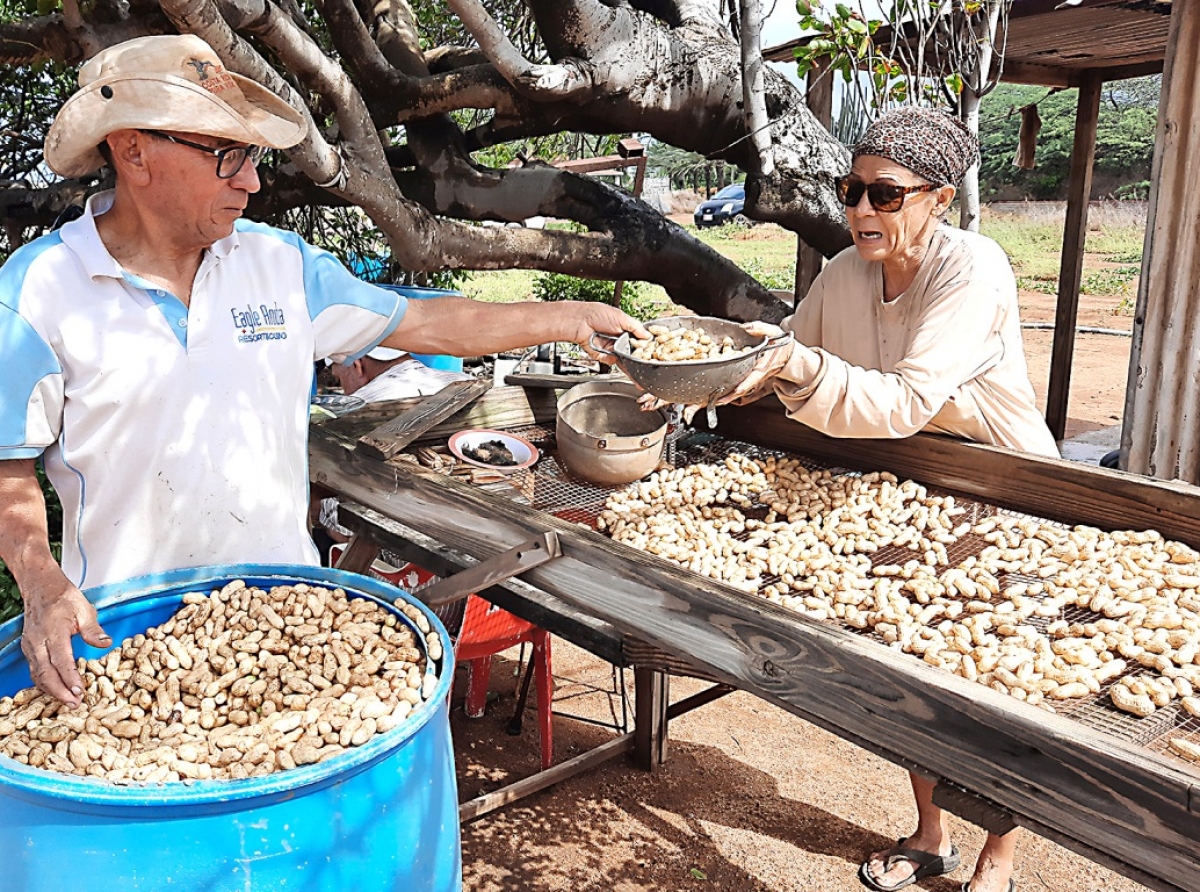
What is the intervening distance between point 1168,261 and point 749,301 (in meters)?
2.08

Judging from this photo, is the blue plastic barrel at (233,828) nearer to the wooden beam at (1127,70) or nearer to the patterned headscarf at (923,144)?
the patterned headscarf at (923,144)

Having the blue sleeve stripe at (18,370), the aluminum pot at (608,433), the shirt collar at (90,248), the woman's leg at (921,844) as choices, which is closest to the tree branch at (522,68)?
the aluminum pot at (608,433)

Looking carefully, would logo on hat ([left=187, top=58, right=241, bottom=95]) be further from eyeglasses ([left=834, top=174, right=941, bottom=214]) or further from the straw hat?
eyeglasses ([left=834, top=174, right=941, bottom=214])

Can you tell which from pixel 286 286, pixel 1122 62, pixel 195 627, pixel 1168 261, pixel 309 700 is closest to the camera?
pixel 309 700

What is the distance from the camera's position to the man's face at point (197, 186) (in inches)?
75.6

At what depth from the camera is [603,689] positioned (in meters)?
4.62

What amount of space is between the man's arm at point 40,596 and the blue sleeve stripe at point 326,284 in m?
0.71

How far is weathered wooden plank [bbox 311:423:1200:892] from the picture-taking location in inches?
52.7

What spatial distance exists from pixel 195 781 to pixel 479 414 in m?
1.95

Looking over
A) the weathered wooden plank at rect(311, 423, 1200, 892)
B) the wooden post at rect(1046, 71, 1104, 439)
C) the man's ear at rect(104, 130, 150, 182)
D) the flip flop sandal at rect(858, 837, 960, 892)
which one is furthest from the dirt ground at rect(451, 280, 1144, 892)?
the wooden post at rect(1046, 71, 1104, 439)

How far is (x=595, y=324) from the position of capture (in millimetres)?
2598

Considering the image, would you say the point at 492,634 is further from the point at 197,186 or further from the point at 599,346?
the point at 197,186

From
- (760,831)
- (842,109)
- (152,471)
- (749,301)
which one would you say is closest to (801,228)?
(749,301)

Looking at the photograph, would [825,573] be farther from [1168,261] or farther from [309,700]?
[1168,261]
